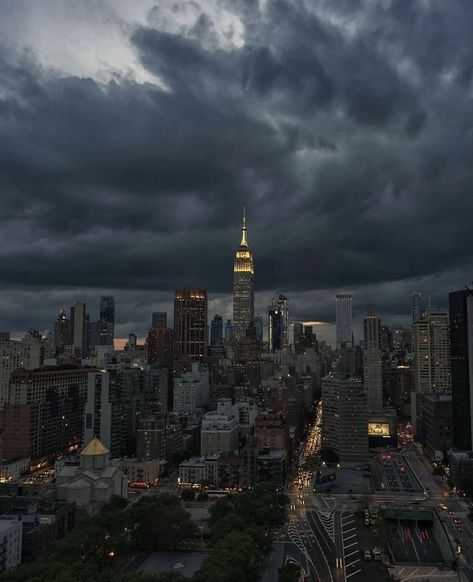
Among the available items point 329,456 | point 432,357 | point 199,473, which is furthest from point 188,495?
point 432,357

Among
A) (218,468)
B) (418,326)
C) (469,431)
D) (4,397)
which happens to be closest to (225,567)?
(218,468)

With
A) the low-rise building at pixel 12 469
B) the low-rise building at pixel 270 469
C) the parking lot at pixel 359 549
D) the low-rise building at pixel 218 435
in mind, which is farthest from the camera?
the low-rise building at pixel 218 435

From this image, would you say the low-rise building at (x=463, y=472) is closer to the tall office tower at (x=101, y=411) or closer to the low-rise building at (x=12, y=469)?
the tall office tower at (x=101, y=411)

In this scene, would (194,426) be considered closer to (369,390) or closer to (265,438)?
(265,438)

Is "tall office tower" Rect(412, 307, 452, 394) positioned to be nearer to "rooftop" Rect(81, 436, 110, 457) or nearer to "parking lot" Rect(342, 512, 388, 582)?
"parking lot" Rect(342, 512, 388, 582)

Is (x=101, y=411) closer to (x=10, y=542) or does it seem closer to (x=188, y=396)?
(x=188, y=396)


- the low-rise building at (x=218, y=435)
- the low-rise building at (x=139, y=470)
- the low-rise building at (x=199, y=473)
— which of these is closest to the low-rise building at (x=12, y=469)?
the low-rise building at (x=139, y=470)
